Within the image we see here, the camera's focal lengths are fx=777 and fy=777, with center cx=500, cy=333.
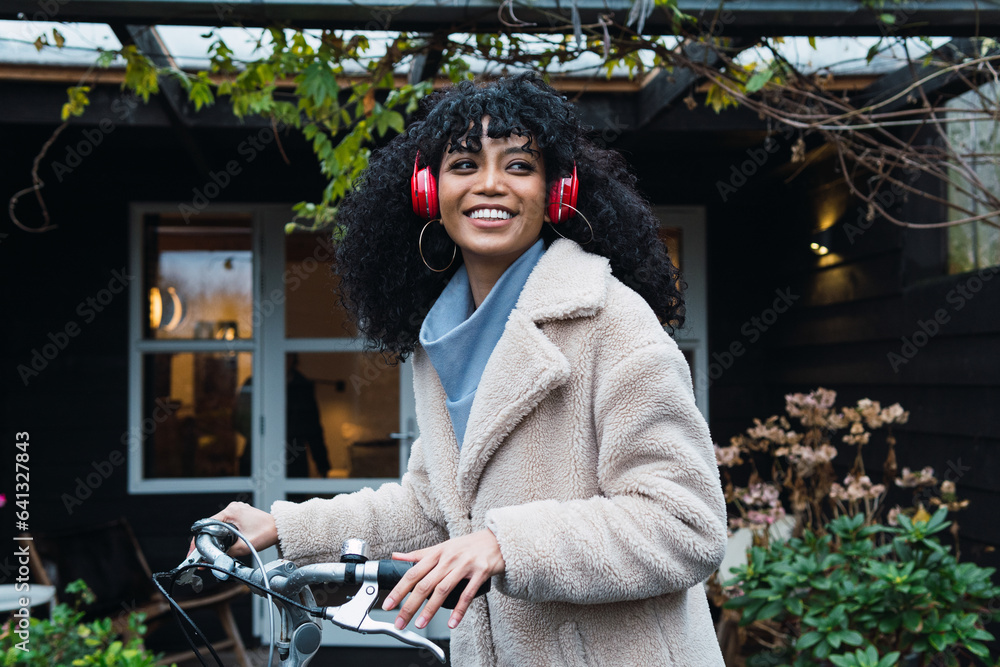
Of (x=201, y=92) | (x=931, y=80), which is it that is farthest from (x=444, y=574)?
(x=931, y=80)

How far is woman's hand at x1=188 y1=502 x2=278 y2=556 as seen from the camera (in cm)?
119

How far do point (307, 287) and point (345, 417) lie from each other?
0.74m

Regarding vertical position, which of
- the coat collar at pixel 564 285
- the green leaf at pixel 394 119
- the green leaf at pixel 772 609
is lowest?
the green leaf at pixel 772 609

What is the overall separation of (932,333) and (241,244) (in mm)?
3396

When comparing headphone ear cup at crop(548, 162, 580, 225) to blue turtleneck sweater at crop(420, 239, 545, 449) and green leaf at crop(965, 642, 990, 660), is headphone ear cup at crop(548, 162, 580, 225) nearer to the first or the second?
blue turtleneck sweater at crop(420, 239, 545, 449)

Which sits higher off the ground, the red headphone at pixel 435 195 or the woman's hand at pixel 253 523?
the red headphone at pixel 435 195

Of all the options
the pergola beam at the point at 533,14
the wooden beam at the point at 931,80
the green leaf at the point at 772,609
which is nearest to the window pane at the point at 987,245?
the wooden beam at the point at 931,80

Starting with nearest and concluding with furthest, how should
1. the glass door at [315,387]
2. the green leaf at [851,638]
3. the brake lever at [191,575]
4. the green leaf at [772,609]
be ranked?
the brake lever at [191,575], the green leaf at [851,638], the green leaf at [772,609], the glass door at [315,387]

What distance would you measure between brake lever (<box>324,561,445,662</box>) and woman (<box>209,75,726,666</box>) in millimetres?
26

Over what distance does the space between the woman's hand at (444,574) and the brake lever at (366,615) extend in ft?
0.07

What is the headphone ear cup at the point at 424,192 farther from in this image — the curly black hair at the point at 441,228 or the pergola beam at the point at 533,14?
the pergola beam at the point at 533,14

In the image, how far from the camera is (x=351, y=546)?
963 mm

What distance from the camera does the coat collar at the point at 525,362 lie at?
1055 millimetres

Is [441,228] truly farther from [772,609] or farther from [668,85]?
[668,85]
